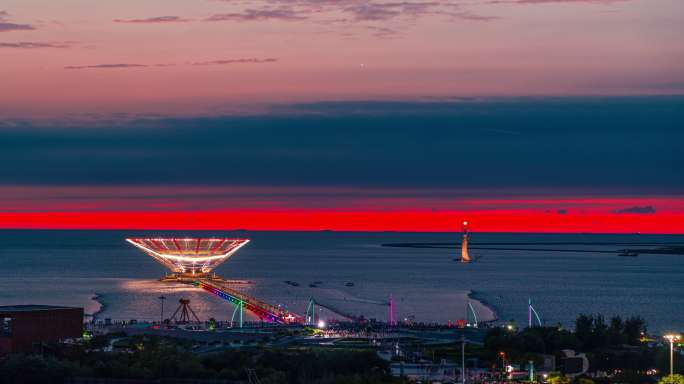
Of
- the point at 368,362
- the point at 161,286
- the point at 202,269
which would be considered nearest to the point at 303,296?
the point at 202,269

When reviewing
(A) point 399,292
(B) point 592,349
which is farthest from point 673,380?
(A) point 399,292

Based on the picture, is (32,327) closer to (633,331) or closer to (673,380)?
(673,380)

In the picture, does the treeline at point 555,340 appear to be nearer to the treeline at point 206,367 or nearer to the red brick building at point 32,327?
the treeline at point 206,367

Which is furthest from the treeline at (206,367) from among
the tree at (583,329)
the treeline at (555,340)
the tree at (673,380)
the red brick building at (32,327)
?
the tree at (583,329)

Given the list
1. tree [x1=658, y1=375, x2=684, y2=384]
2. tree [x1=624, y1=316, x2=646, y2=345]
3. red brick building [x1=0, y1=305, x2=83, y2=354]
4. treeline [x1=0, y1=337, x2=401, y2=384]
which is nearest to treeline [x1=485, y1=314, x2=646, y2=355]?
tree [x1=624, y1=316, x2=646, y2=345]

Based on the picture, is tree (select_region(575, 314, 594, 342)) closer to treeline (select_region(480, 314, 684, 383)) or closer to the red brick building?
treeline (select_region(480, 314, 684, 383))

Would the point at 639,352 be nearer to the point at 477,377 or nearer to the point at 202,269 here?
the point at 477,377

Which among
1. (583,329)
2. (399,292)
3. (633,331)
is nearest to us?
(583,329)
